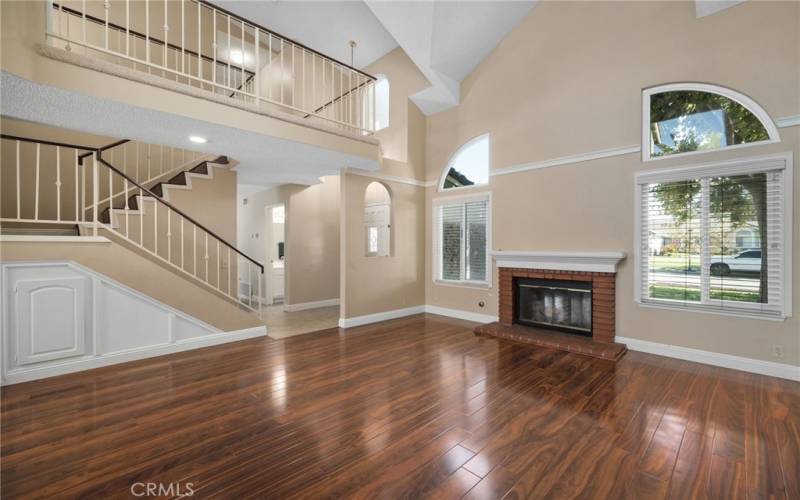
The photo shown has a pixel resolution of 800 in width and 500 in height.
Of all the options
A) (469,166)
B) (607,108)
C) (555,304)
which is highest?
(607,108)

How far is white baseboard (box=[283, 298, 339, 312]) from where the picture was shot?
6.81 meters

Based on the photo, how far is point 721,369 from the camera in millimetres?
3512

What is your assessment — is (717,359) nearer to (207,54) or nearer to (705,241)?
(705,241)

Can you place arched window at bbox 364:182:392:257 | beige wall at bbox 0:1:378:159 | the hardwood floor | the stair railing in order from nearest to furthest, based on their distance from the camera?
the hardwood floor → beige wall at bbox 0:1:378:159 → the stair railing → arched window at bbox 364:182:392:257

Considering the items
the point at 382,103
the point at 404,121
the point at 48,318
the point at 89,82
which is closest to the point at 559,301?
the point at 404,121

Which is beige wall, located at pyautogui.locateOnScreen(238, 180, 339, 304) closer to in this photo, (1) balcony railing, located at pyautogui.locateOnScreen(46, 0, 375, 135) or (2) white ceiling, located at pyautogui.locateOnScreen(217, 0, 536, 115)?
(1) balcony railing, located at pyautogui.locateOnScreen(46, 0, 375, 135)

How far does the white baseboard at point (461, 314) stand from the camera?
5.63 m

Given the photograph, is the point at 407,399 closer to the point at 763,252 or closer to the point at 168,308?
the point at 168,308

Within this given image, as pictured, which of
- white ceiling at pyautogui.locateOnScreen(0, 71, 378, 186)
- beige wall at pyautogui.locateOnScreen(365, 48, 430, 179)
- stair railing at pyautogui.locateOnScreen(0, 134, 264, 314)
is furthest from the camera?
beige wall at pyautogui.locateOnScreen(365, 48, 430, 179)

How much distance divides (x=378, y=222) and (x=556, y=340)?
151 inches

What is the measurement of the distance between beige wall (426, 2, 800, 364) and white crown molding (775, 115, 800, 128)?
0.05 meters

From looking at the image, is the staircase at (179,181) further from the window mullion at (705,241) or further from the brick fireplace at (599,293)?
the window mullion at (705,241)

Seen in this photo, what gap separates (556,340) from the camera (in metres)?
4.33

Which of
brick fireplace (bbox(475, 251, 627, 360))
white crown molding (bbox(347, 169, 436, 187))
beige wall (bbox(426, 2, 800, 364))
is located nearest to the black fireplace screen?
brick fireplace (bbox(475, 251, 627, 360))
